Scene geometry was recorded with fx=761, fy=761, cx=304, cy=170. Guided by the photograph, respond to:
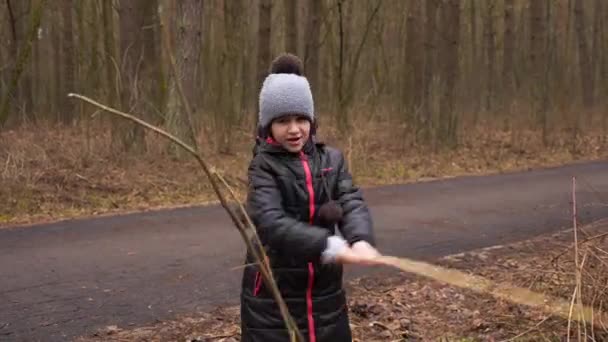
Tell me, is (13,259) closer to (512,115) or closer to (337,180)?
(337,180)

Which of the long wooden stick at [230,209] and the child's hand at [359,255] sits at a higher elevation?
the long wooden stick at [230,209]

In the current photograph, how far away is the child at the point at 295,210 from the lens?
3.01 m

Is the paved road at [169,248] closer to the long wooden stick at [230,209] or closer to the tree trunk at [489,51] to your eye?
the long wooden stick at [230,209]

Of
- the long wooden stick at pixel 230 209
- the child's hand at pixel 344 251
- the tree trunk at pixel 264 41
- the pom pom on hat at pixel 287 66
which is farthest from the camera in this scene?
the tree trunk at pixel 264 41

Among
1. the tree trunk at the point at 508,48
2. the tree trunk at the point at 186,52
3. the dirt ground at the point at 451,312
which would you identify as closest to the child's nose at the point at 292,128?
the dirt ground at the point at 451,312

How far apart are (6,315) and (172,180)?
6.26m

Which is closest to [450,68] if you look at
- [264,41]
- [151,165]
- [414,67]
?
[414,67]

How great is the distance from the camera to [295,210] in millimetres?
3062

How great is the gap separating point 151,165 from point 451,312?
7.83 meters

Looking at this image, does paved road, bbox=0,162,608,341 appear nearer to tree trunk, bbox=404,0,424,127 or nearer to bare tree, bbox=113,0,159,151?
bare tree, bbox=113,0,159,151

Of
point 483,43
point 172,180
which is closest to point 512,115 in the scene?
point 483,43

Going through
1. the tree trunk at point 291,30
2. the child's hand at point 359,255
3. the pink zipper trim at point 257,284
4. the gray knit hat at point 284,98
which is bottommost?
the pink zipper trim at point 257,284

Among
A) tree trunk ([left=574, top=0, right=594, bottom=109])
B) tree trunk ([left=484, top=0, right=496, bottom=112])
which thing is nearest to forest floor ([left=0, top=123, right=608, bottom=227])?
tree trunk ([left=574, top=0, right=594, bottom=109])

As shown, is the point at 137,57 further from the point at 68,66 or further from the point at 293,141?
the point at 293,141
